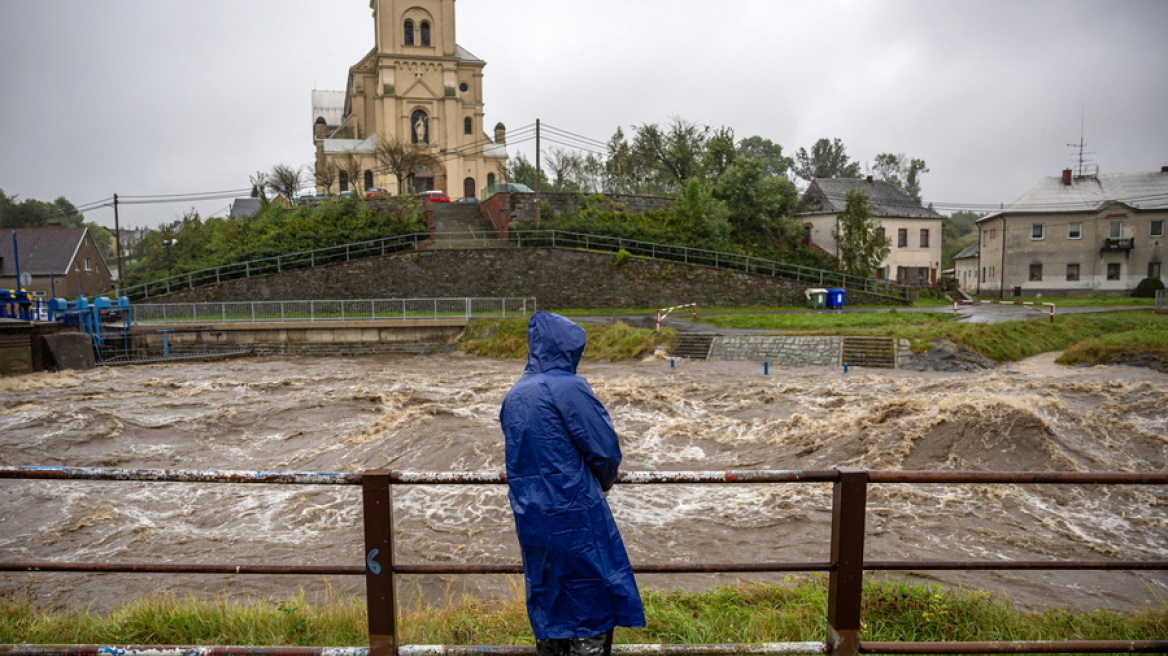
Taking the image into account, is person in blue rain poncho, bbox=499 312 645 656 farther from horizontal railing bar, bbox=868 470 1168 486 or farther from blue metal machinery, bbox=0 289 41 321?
blue metal machinery, bbox=0 289 41 321

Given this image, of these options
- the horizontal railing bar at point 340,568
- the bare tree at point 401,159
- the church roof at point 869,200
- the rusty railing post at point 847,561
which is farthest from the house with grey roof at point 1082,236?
the horizontal railing bar at point 340,568

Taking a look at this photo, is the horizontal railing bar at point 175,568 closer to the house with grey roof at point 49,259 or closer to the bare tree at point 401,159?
the bare tree at point 401,159

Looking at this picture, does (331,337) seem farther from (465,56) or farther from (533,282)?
(465,56)

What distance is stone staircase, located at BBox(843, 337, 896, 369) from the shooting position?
2382 cm

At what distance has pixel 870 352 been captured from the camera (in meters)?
24.3

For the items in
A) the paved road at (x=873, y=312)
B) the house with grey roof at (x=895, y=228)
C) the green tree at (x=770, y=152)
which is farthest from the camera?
the green tree at (x=770, y=152)

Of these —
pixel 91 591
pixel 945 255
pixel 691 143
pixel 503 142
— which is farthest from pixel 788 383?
pixel 945 255

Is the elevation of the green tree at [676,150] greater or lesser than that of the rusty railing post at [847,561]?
greater

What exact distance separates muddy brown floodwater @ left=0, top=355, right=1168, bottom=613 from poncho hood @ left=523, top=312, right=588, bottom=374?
4.80m

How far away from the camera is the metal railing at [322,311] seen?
3167 centimetres

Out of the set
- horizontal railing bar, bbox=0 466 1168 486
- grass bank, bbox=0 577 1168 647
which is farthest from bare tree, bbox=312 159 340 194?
horizontal railing bar, bbox=0 466 1168 486

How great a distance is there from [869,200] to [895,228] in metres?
2.61

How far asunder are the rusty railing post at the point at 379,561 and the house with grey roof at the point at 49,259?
218ft

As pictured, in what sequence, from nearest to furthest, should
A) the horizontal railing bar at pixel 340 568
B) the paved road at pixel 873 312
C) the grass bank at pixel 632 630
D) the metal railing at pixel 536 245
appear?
the horizontal railing bar at pixel 340 568 < the grass bank at pixel 632 630 < the paved road at pixel 873 312 < the metal railing at pixel 536 245
